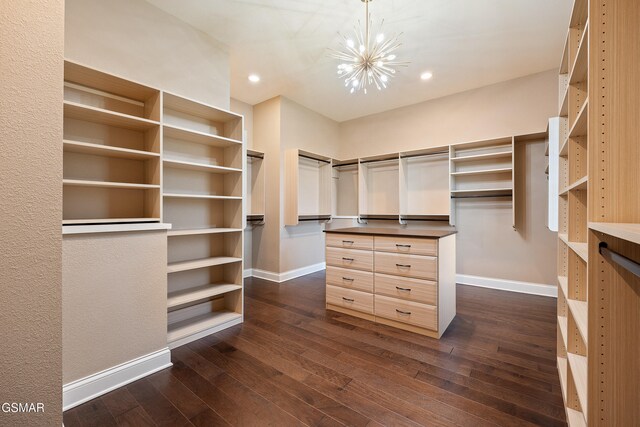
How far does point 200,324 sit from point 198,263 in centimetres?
58

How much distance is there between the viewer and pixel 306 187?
492cm

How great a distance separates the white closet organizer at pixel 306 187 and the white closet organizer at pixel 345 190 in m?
0.28

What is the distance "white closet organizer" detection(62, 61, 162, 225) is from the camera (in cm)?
189

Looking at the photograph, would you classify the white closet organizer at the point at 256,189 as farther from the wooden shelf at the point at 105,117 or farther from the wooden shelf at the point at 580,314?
the wooden shelf at the point at 580,314

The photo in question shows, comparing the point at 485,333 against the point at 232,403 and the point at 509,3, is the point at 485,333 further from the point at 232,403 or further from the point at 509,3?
the point at 509,3

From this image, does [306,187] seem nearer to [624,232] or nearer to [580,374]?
[580,374]

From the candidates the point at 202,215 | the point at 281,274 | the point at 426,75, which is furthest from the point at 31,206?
the point at 426,75

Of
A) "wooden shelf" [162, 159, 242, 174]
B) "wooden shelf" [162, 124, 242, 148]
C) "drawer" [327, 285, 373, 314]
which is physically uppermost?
"wooden shelf" [162, 124, 242, 148]

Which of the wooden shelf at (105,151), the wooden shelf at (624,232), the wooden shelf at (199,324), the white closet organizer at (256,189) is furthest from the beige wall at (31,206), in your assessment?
the white closet organizer at (256,189)

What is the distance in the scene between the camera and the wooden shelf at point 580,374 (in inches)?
41.4

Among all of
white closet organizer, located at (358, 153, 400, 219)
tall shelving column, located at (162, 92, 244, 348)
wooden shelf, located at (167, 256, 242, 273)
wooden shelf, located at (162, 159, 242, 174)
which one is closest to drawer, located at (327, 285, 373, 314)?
tall shelving column, located at (162, 92, 244, 348)

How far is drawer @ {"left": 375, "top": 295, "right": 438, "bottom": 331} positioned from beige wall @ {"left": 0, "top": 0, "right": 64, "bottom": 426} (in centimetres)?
234

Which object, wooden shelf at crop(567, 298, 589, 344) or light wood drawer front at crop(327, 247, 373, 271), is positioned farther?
light wood drawer front at crop(327, 247, 373, 271)

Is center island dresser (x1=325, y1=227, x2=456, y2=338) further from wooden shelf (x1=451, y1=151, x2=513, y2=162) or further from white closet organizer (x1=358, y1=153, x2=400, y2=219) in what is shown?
white closet organizer (x1=358, y1=153, x2=400, y2=219)
